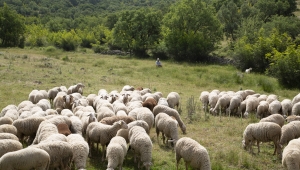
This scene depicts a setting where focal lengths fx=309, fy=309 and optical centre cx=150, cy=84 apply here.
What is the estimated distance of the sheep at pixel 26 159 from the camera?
8.30m

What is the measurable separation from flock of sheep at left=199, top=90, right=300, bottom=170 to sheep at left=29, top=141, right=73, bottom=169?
6617 millimetres

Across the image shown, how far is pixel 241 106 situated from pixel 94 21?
2873 inches

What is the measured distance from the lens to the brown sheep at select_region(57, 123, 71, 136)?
11133 mm

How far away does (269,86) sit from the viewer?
25297 millimetres

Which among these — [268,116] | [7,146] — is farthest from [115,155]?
[268,116]

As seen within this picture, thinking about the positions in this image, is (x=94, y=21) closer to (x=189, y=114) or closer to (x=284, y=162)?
(x=189, y=114)

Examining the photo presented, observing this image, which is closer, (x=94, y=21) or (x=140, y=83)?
(x=140, y=83)

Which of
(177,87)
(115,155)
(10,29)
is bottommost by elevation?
(177,87)

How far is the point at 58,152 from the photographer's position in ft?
30.3

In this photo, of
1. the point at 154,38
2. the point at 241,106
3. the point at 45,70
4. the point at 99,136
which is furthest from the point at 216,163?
the point at 154,38

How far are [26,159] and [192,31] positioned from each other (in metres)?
37.3

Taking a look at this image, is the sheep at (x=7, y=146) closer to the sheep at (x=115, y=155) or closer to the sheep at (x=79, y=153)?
the sheep at (x=79, y=153)

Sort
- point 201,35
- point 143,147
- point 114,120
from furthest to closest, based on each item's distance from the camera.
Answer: point 201,35 < point 114,120 < point 143,147

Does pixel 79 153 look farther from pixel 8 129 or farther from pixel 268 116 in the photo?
pixel 268 116
